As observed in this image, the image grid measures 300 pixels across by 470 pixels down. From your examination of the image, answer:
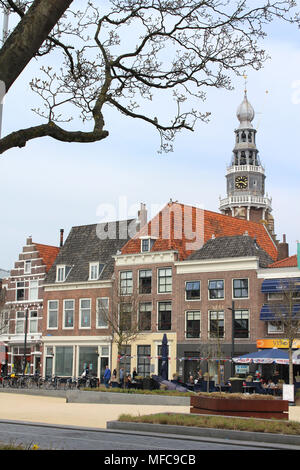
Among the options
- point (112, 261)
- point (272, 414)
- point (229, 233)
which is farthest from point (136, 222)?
point (272, 414)

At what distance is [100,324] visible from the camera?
55969 mm

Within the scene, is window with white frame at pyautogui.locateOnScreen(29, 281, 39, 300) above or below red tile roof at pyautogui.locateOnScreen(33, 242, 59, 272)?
below

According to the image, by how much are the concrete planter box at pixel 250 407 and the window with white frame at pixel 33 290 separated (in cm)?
4383

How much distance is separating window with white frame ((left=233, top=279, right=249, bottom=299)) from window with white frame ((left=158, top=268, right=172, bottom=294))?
5.38 m

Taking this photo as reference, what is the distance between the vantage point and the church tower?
9050cm

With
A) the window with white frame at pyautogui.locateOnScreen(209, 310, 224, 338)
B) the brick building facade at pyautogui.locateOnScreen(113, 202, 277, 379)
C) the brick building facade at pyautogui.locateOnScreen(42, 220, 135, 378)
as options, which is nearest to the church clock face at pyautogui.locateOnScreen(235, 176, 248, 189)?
Result: the brick building facade at pyautogui.locateOnScreen(42, 220, 135, 378)

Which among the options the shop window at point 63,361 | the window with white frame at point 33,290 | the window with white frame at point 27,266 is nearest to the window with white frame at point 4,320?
the window with white frame at point 33,290

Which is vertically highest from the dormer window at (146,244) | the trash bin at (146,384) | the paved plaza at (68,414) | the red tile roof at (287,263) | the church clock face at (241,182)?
the church clock face at (241,182)

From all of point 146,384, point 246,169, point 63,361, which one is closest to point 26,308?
point 63,361

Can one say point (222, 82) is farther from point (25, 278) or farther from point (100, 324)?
point (25, 278)

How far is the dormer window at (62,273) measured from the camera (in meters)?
59.9

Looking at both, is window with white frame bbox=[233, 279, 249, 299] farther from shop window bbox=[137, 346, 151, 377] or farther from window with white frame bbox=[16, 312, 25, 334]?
window with white frame bbox=[16, 312, 25, 334]

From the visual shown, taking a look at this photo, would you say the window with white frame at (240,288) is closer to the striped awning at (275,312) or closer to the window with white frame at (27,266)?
the striped awning at (275,312)

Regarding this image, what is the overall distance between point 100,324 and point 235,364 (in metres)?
12.4
